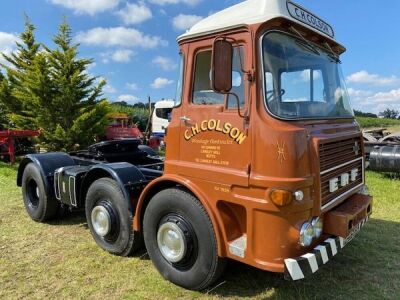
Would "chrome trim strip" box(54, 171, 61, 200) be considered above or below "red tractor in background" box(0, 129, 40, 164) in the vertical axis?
below

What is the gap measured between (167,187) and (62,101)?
11618 mm

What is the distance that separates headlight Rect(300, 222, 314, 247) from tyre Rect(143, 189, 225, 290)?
30.9 inches

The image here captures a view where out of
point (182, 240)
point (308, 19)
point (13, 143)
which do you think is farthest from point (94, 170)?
point (13, 143)

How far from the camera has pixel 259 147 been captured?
312cm

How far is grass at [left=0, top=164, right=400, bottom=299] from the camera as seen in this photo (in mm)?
3713

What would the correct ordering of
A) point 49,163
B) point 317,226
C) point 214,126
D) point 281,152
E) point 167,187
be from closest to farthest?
1. point 281,152
2. point 317,226
3. point 214,126
4. point 167,187
5. point 49,163

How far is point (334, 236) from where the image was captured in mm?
3480

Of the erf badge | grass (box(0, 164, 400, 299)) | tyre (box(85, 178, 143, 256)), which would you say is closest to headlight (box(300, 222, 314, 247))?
the erf badge

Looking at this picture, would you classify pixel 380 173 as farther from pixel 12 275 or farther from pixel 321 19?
pixel 12 275

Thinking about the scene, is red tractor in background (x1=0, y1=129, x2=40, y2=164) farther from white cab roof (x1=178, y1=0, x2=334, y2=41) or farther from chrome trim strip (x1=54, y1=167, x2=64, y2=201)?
white cab roof (x1=178, y1=0, x2=334, y2=41)

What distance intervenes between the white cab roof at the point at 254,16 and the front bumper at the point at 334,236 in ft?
5.82

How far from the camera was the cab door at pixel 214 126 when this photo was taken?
325 cm

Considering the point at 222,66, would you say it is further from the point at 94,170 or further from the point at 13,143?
the point at 13,143

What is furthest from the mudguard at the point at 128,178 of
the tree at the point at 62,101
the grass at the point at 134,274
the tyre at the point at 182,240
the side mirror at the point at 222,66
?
the tree at the point at 62,101
